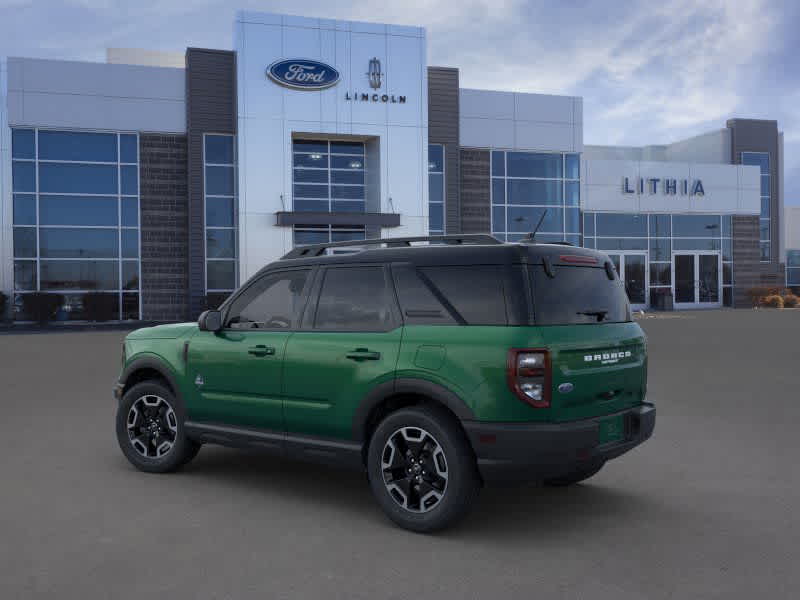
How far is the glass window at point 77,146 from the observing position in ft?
96.1

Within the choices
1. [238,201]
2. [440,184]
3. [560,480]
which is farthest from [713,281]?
[560,480]

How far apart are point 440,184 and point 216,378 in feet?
93.9

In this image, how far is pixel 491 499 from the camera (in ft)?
19.3

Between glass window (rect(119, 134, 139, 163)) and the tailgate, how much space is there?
27688 mm

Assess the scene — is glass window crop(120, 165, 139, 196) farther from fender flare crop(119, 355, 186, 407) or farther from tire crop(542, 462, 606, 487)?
tire crop(542, 462, 606, 487)

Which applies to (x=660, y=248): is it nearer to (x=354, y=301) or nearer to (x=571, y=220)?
(x=571, y=220)

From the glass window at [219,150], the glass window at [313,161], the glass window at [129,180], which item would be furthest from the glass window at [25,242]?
the glass window at [313,161]

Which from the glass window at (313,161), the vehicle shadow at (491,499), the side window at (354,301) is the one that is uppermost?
the glass window at (313,161)

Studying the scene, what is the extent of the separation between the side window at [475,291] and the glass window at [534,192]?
102 ft

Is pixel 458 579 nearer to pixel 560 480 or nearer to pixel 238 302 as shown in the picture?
pixel 560 480

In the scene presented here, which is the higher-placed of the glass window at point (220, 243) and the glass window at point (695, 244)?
the glass window at point (695, 244)

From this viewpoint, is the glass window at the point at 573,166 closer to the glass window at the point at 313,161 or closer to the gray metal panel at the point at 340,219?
the gray metal panel at the point at 340,219

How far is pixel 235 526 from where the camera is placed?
17.1ft

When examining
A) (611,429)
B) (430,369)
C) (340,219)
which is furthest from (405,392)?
(340,219)
